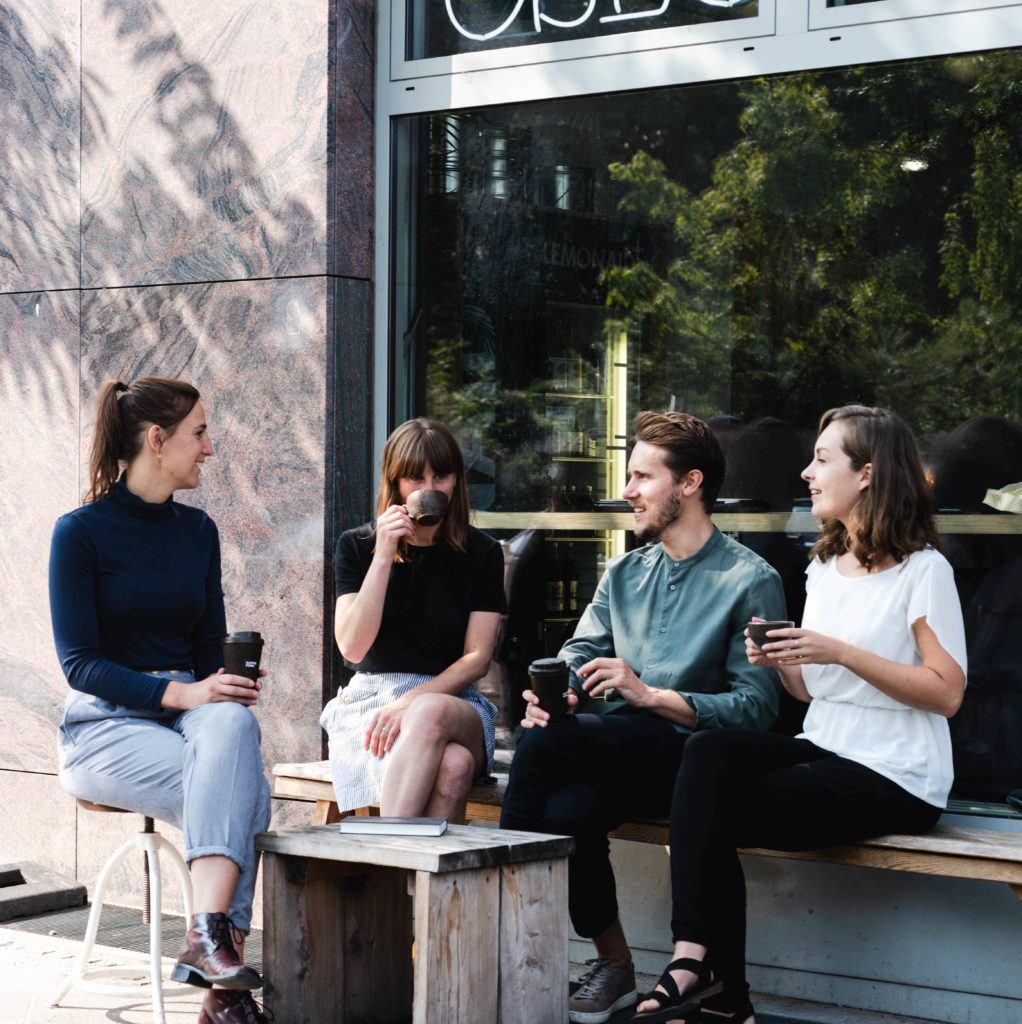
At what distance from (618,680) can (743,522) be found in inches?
38.4

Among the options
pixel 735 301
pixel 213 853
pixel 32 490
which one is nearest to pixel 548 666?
pixel 213 853

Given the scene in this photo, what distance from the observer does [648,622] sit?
15.2 ft

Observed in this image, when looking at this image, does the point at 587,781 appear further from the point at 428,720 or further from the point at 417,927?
the point at 417,927

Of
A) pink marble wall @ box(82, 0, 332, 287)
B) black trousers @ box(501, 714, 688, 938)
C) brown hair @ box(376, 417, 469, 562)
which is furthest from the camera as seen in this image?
pink marble wall @ box(82, 0, 332, 287)

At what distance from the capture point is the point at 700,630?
14.8 ft

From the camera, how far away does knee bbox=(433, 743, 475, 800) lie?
14.4 ft

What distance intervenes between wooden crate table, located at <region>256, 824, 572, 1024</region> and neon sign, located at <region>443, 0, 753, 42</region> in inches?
103

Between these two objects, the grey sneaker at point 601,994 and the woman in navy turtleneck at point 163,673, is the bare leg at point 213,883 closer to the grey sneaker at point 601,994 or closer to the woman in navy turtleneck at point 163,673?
the woman in navy turtleneck at point 163,673

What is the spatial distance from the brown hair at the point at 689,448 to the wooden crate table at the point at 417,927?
1.16m

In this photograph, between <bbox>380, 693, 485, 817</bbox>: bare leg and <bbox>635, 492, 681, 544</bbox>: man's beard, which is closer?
<bbox>380, 693, 485, 817</bbox>: bare leg

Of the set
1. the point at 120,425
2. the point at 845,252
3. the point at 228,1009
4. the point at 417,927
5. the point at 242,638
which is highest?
the point at 845,252

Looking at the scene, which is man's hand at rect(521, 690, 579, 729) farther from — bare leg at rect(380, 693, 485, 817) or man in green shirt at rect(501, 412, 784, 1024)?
bare leg at rect(380, 693, 485, 817)

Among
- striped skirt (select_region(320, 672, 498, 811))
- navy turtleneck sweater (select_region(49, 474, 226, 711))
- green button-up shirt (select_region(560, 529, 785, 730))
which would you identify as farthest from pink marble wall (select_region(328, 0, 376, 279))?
green button-up shirt (select_region(560, 529, 785, 730))

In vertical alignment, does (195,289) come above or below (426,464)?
above
